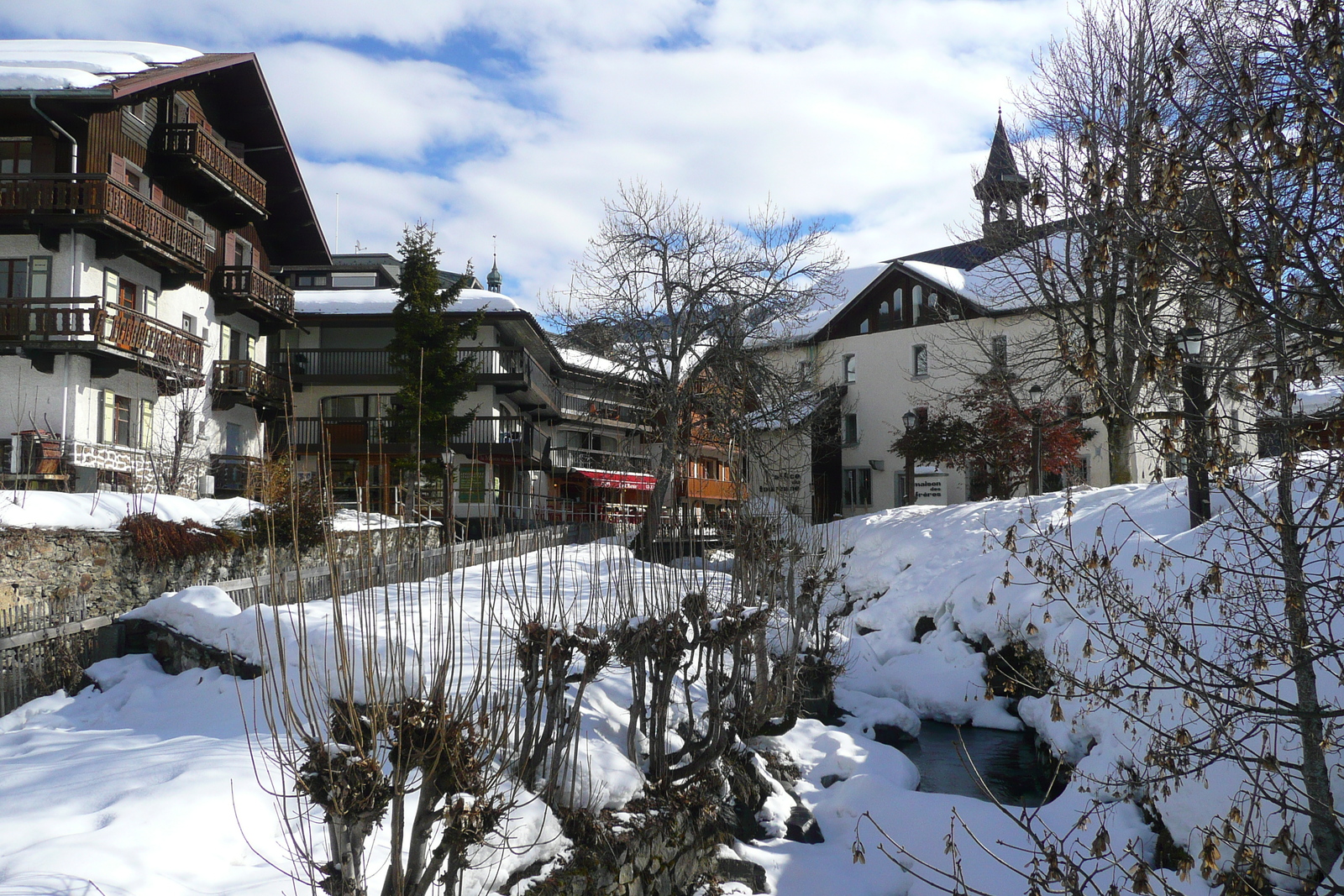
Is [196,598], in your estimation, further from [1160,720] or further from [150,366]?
[150,366]

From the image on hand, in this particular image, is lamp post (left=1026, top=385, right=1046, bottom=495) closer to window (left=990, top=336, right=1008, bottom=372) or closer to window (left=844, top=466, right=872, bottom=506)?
window (left=990, top=336, right=1008, bottom=372)

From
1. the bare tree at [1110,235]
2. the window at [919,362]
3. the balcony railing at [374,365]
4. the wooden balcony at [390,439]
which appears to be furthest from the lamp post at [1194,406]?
the window at [919,362]

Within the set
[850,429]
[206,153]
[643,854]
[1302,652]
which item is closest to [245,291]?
[206,153]

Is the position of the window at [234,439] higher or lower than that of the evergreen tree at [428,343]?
lower

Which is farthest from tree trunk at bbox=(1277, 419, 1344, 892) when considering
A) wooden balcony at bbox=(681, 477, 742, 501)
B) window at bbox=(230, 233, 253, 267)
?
wooden balcony at bbox=(681, 477, 742, 501)

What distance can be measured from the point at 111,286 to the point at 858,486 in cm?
2825

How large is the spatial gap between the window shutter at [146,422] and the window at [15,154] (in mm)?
5571

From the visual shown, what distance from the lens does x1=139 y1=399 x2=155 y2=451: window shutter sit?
21672mm

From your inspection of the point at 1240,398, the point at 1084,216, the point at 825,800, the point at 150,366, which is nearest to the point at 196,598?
the point at 825,800

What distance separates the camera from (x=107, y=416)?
20.9 meters

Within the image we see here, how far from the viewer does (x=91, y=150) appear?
20.3 metres

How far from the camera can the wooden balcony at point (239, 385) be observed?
24438mm

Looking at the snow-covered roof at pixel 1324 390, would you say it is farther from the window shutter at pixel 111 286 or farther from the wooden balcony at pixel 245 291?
the wooden balcony at pixel 245 291

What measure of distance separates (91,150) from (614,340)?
12.6 m
